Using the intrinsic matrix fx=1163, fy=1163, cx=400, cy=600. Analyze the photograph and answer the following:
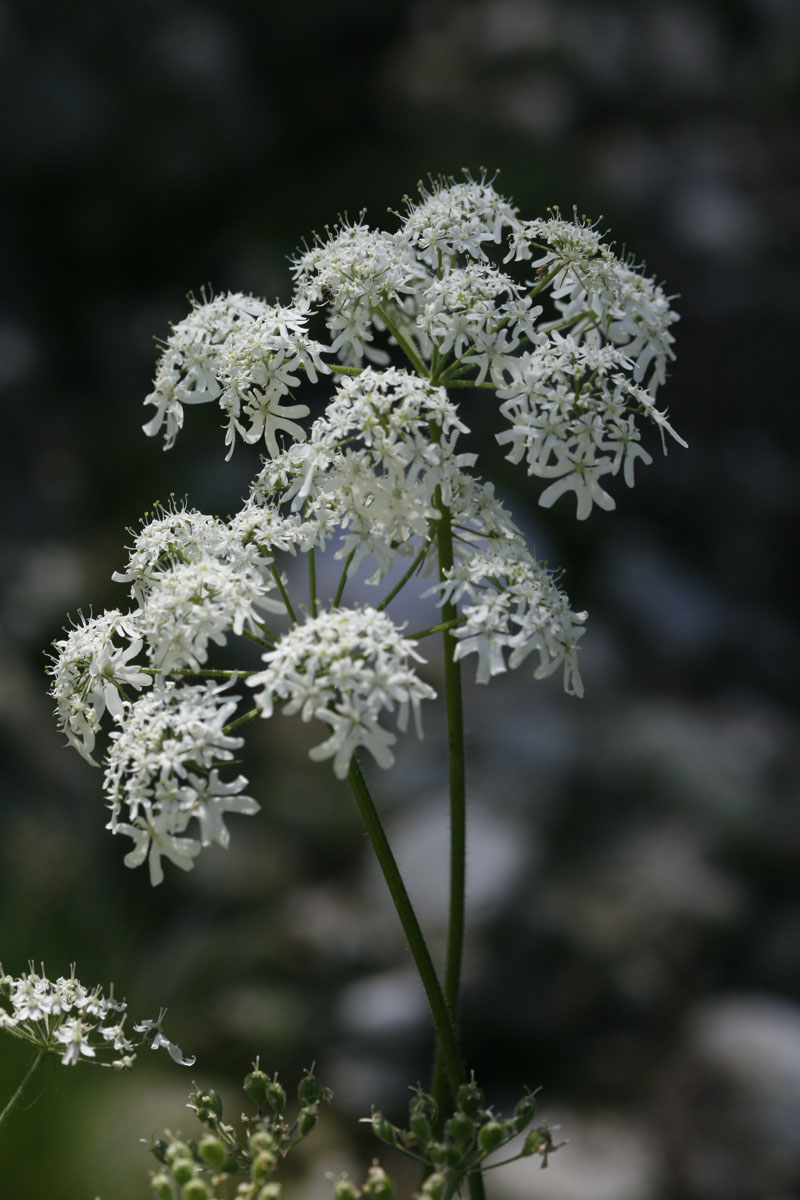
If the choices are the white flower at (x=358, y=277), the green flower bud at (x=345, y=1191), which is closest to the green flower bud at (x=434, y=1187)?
the green flower bud at (x=345, y=1191)

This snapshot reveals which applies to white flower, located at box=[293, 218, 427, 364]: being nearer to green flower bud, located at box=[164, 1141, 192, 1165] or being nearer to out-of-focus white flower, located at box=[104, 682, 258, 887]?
out-of-focus white flower, located at box=[104, 682, 258, 887]

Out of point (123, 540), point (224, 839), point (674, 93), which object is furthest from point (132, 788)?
point (674, 93)

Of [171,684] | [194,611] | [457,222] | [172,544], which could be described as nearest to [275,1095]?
[171,684]

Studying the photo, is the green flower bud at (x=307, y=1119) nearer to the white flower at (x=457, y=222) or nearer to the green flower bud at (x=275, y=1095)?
the green flower bud at (x=275, y=1095)

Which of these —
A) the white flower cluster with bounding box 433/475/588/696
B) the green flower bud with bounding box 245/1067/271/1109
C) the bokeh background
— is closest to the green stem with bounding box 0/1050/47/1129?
the green flower bud with bounding box 245/1067/271/1109

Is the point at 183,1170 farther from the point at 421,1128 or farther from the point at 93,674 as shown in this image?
the point at 93,674

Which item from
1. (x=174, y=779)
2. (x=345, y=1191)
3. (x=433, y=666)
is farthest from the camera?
(x=433, y=666)
